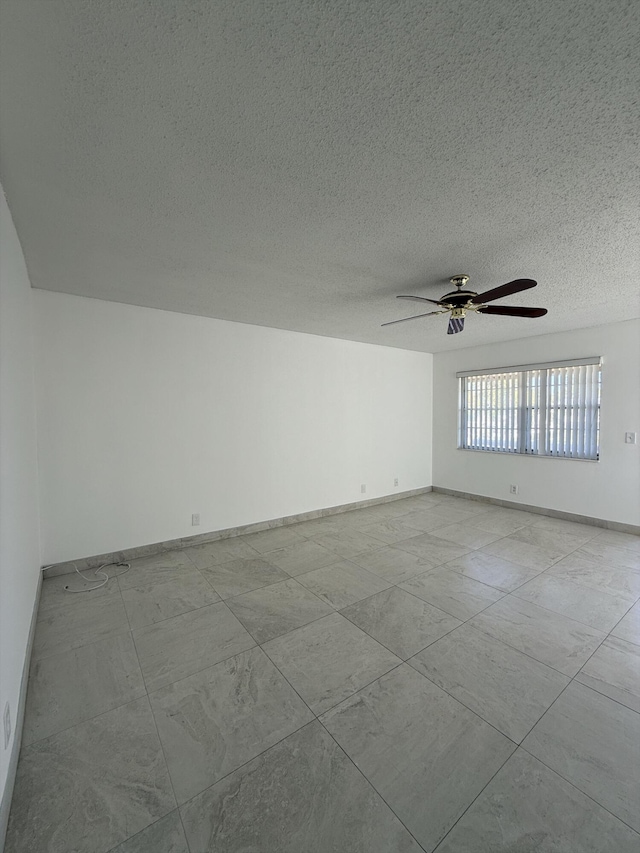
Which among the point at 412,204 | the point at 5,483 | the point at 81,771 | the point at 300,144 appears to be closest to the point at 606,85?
the point at 412,204

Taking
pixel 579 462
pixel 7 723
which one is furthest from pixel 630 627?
pixel 7 723

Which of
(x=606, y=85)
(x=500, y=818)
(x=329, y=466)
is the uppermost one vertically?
(x=606, y=85)

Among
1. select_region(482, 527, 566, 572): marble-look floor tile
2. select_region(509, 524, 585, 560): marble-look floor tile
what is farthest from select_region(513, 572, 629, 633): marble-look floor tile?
select_region(509, 524, 585, 560): marble-look floor tile

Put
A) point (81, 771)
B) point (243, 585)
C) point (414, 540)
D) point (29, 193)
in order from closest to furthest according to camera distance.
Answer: point (81, 771) < point (29, 193) < point (243, 585) < point (414, 540)

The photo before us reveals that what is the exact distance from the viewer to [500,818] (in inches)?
48.7

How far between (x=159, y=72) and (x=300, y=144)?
20.9 inches

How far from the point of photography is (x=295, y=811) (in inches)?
49.4

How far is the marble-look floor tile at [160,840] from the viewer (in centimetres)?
114

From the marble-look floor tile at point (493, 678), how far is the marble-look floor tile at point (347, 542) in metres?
1.53

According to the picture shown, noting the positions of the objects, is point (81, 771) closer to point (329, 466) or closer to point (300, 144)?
point (300, 144)

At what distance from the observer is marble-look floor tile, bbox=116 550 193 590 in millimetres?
3010

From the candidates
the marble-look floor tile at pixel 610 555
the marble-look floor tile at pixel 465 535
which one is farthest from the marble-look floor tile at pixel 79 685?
the marble-look floor tile at pixel 610 555

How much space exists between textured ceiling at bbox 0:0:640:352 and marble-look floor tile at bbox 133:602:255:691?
257cm

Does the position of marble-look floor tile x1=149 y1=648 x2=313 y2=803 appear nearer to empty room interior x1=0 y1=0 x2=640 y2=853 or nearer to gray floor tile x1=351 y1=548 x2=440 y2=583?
empty room interior x1=0 y1=0 x2=640 y2=853
